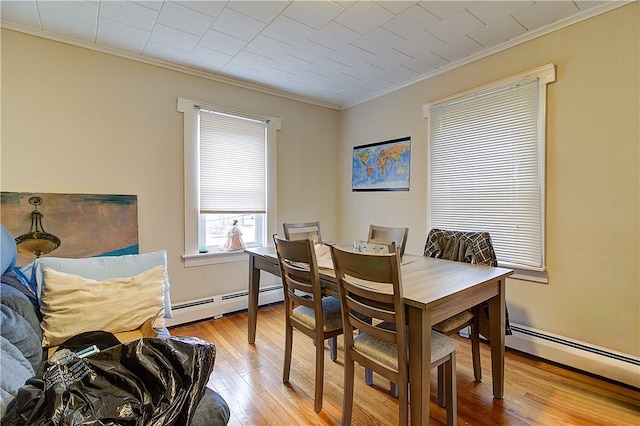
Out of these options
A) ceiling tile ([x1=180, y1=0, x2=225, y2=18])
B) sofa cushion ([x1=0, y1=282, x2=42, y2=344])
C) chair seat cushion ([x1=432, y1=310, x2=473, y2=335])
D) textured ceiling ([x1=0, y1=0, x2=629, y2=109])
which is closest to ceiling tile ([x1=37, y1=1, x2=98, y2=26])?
textured ceiling ([x1=0, y1=0, x2=629, y2=109])

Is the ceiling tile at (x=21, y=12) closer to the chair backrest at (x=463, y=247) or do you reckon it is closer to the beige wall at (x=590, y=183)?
the chair backrest at (x=463, y=247)

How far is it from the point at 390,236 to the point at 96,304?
2.05 m

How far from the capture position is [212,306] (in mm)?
3215

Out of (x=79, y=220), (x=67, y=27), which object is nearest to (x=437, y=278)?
(x=79, y=220)

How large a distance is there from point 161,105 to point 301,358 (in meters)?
2.60

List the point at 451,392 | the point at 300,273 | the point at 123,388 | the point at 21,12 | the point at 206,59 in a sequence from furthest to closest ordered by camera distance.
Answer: the point at 206,59
the point at 21,12
the point at 300,273
the point at 451,392
the point at 123,388

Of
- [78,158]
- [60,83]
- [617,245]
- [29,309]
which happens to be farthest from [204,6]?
[617,245]

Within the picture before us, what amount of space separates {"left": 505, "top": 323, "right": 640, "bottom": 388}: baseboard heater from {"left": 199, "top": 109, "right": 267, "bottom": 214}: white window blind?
2.74 m

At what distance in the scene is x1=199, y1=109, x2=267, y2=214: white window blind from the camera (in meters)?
3.21

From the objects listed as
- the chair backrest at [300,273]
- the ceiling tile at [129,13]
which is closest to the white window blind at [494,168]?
the chair backrest at [300,273]

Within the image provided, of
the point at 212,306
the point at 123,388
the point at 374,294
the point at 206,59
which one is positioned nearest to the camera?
the point at 123,388

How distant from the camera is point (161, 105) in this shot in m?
2.93

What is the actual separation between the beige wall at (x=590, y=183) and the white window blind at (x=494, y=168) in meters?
0.11

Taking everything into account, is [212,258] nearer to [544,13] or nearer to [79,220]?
[79,220]
